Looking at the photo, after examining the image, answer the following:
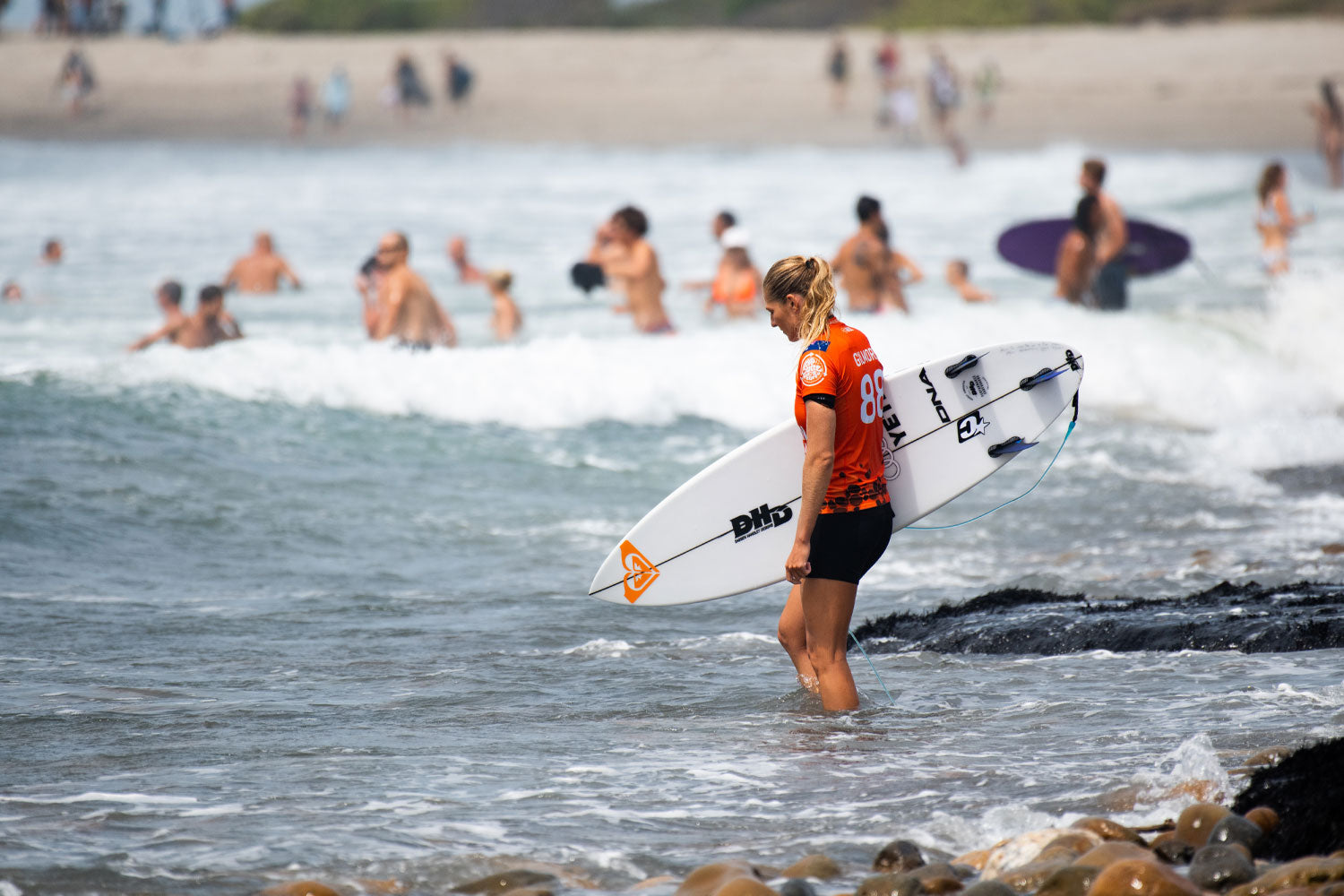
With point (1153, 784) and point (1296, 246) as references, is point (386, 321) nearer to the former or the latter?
point (1153, 784)

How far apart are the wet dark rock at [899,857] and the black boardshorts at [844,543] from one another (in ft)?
3.05

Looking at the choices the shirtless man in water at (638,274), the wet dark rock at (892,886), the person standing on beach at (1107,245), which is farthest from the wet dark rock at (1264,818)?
the shirtless man in water at (638,274)

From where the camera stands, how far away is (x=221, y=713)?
486 cm

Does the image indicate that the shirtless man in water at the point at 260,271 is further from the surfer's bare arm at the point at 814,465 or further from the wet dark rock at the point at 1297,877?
the wet dark rock at the point at 1297,877

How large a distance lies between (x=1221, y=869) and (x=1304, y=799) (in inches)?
16.7

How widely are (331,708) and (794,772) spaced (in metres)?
1.63

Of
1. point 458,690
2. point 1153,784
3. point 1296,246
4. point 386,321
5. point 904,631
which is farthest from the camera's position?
point 1296,246

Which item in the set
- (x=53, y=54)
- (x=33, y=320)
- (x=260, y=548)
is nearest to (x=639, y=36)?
(x=53, y=54)

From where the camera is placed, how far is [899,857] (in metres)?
3.51

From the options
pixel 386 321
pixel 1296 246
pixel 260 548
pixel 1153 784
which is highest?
pixel 1296 246

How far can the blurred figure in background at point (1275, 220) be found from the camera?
48.3ft

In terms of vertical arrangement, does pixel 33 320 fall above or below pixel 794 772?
above

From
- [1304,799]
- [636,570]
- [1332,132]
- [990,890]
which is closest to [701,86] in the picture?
[1332,132]

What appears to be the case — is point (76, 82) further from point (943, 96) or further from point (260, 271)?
point (260, 271)
